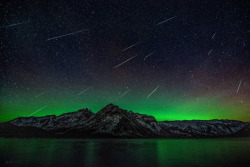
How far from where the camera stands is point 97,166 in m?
27.7

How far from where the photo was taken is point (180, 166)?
28.9 meters

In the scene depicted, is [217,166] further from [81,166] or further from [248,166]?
[81,166]

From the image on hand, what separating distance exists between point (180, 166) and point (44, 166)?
905 inches

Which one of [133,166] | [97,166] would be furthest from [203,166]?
[97,166]

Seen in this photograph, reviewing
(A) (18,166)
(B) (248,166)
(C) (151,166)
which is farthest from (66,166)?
(B) (248,166)

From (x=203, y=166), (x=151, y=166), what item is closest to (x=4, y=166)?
(x=151, y=166)

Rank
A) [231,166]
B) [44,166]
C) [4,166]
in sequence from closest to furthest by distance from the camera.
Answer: [4,166] < [44,166] < [231,166]

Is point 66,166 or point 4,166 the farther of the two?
point 66,166

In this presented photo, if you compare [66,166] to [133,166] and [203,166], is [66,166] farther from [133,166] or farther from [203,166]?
[203,166]

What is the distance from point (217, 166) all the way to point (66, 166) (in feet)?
85.5

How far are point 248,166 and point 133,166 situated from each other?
19622mm

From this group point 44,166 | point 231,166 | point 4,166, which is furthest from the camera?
point 231,166

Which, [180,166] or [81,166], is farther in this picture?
[180,166]

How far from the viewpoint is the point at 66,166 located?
2723 cm
